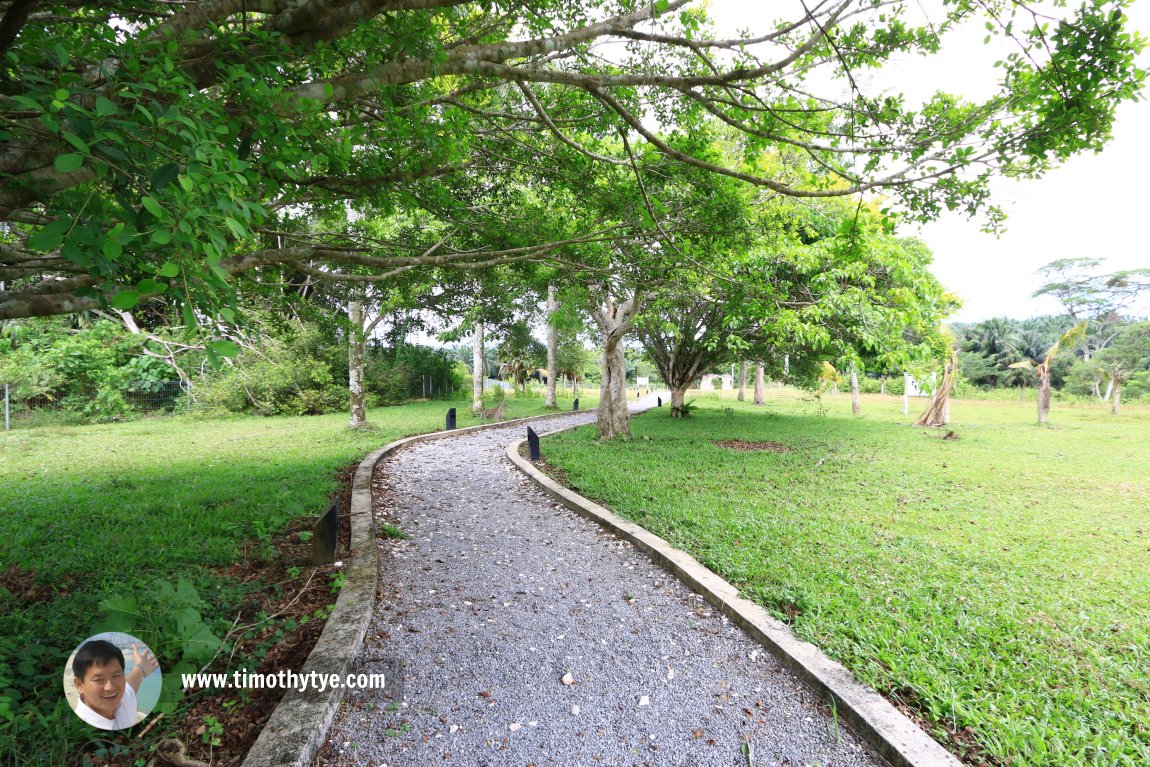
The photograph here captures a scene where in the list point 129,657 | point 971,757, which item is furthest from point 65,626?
point 971,757

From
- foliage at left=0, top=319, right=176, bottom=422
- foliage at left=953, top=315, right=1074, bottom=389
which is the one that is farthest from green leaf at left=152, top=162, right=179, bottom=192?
foliage at left=953, top=315, right=1074, bottom=389

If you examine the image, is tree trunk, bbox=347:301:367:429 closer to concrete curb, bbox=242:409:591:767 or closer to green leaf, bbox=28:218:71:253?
concrete curb, bbox=242:409:591:767

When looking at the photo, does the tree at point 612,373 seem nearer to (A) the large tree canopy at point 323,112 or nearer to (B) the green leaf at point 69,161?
(A) the large tree canopy at point 323,112

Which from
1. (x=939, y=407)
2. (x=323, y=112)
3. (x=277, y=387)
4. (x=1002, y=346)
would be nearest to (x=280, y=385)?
(x=277, y=387)

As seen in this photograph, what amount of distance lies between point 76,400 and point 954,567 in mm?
21587

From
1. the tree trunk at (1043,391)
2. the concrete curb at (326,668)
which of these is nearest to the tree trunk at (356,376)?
the concrete curb at (326,668)

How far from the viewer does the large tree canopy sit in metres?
1.63

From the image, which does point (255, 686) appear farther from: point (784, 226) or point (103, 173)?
point (784, 226)

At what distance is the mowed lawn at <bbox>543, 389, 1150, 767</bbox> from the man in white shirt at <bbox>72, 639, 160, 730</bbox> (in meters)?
3.53

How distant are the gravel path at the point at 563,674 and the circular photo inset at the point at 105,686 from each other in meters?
0.82

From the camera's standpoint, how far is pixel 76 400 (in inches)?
608

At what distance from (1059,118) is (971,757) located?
3.93 m

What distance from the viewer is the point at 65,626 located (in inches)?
110

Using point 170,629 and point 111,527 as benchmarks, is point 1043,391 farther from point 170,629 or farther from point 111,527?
point 111,527
